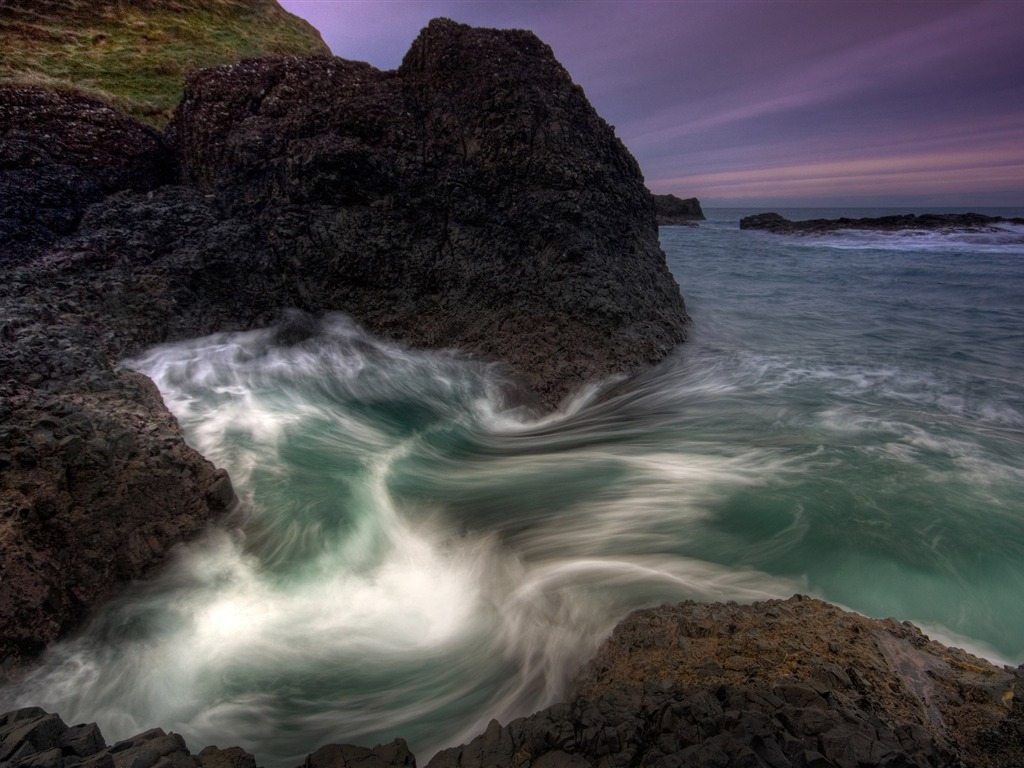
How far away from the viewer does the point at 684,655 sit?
256 cm

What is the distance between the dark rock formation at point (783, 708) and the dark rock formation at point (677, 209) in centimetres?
7007

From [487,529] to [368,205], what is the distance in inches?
196

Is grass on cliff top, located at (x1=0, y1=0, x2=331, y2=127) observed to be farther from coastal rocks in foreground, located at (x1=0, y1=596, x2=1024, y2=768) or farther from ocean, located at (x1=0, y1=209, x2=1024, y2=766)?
coastal rocks in foreground, located at (x1=0, y1=596, x2=1024, y2=768)

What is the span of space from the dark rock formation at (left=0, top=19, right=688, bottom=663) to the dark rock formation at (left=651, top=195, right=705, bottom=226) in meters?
64.5

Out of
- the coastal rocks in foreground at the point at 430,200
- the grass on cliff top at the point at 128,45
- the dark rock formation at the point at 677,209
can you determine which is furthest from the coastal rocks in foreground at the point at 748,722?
the dark rock formation at the point at 677,209

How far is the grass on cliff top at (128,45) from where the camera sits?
8727 mm

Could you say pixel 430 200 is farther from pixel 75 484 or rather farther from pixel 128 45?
pixel 128 45

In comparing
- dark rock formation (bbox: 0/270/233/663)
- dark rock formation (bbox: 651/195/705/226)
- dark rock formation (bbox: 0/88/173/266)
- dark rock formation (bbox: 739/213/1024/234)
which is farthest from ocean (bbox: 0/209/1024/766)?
dark rock formation (bbox: 651/195/705/226)

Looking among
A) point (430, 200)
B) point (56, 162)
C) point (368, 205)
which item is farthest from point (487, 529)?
point (56, 162)

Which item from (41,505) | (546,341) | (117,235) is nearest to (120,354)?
(117,235)

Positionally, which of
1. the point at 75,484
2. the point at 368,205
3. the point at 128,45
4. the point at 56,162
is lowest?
the point at 75,484

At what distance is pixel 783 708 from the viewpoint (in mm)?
1988

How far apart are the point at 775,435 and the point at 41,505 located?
Result: 6.42 m

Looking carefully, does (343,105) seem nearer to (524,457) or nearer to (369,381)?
(369,381)
